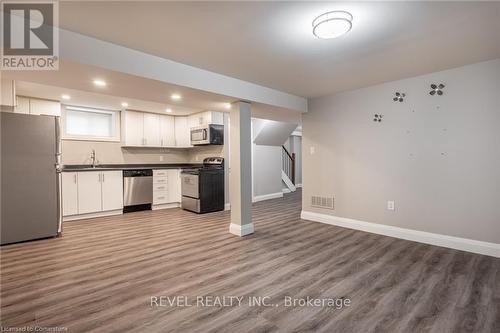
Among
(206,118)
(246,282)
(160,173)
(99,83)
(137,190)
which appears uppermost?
(206,118)

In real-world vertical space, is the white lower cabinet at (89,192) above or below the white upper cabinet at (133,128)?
below

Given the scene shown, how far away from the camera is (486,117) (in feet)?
9.46

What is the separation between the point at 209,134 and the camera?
5398mm

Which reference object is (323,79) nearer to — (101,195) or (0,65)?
(0,65)

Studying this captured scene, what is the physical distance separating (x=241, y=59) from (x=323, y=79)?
1330mm

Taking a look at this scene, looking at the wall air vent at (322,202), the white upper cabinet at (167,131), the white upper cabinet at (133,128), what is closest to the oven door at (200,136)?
the white upper cabinet at (167,131)

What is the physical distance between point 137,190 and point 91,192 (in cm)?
86

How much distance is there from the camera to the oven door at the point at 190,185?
17.3ft

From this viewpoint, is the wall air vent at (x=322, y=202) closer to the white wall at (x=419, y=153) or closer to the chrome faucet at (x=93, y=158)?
the white wall at (x=419, y=153)

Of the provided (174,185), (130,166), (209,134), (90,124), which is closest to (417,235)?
(209,134)

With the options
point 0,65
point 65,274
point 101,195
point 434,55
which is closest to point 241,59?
point 434,55

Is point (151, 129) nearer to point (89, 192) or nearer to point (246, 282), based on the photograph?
point (89, 192)

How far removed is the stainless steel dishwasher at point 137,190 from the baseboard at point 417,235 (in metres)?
3.60

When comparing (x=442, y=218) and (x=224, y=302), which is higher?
(x=442, y=218)
